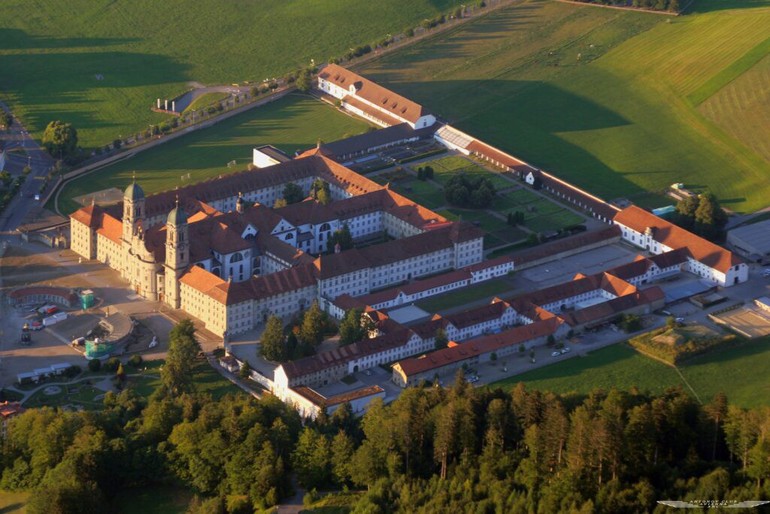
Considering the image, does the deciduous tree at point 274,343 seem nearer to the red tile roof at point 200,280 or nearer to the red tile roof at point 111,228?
the red tile roof at point 200,280

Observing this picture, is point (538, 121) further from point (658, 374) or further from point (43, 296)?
point (43, 296)

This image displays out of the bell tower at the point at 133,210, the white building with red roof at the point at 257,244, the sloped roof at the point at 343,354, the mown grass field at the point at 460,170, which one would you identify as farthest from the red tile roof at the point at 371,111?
the sloped roof at the point at 343,354

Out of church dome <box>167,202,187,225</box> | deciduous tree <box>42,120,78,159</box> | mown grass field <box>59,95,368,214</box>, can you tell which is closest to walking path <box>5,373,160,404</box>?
church dome <box>167,202,187,225</box>

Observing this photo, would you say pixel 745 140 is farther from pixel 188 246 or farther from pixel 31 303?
pixel 31 303

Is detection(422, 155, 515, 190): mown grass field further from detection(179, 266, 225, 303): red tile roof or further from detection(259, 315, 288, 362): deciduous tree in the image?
detection(259, 315, 288, 362): deciduous tree

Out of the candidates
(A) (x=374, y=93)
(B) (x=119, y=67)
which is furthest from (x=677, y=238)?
(B) (x=119, y=67)
